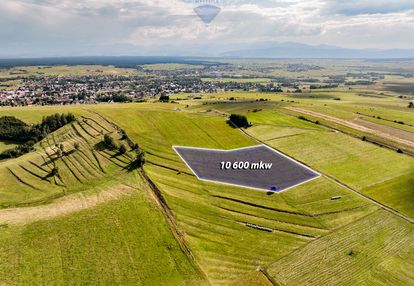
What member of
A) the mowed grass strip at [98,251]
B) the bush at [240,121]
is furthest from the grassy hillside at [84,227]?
the bush at [240,121]

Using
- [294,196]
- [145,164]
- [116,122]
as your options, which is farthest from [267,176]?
[116,122]

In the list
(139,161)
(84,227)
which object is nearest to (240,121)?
(139,161)

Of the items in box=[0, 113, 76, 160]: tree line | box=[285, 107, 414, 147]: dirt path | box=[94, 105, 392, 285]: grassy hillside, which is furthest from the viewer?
box=[0, 113, 76, 160]: tree line

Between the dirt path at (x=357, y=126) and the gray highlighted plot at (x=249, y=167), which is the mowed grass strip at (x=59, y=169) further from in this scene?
the dirt path at (x=357, y=126)

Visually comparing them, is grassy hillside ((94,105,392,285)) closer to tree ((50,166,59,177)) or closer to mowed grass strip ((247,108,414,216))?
mowed grass strip ((247,108,414,216))

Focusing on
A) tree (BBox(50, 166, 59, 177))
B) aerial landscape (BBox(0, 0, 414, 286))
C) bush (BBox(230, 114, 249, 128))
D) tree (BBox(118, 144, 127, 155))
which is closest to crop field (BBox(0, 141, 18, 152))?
aerial landscape (BBox(0, 0, 414, 286))

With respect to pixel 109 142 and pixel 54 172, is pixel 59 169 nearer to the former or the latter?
pixel 54 172
